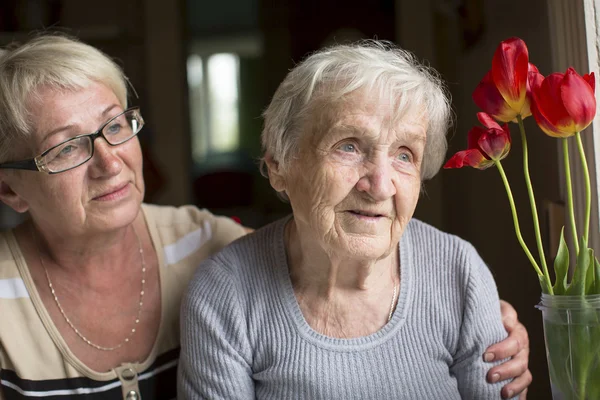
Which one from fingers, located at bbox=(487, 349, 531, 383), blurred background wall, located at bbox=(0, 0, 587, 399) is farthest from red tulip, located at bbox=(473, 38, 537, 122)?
blurred background wall, located at bbox=(0, 0, 587, 399)

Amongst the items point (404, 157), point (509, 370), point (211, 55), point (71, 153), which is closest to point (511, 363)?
point (509, 370)

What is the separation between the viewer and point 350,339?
4.37 feet

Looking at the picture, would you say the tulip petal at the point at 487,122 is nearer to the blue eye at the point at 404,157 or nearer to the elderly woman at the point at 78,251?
the blue eye at the point at 404,157

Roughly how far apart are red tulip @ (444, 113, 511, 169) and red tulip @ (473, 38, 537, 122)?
0.02 meters

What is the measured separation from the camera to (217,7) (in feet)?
14.8

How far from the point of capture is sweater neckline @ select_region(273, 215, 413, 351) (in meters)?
1.33

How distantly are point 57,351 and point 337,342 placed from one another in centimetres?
65

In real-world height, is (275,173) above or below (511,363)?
above

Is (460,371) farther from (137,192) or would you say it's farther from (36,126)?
(36,126)

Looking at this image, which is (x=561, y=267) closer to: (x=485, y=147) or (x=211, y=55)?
(x=485, y=147)

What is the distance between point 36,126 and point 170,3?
10.8 feet

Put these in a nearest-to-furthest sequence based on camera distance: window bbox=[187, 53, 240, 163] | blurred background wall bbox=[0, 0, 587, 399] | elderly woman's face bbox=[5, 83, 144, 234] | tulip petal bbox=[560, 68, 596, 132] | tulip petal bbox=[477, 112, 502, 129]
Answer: tulip petal bbox=[560, 68, 596, 132]
tulip petal bbox=[477, 112, 502, 129]
elderly woman's face bbox=[5, 83, 144, 234]
blurred background wall bbox=[0, 0, 587, 399]
window bbox=[187, 53, 240, 163]

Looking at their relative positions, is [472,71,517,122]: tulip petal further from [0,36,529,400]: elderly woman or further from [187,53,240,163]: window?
[187,53,240,163]: window

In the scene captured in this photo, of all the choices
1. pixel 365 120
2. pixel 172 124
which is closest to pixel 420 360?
pixel 365 120
